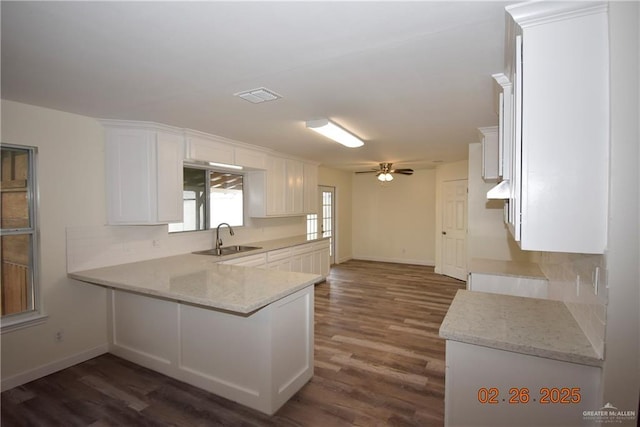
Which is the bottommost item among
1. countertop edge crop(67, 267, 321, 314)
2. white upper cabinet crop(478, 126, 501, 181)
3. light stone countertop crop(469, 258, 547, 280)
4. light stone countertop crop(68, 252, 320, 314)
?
light stone countertop crop(469, 258, 547, 280)

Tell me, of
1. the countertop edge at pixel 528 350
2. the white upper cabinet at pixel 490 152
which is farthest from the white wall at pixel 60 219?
the white upper cabinet at pixel 490 152

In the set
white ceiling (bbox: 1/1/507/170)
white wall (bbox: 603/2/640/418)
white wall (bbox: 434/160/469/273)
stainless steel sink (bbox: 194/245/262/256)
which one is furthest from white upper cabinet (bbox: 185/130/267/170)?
white wall (bbox: 434/160/469/273)

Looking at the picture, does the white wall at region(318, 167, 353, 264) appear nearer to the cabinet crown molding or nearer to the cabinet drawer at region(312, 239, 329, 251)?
the cabinet drawer at region(312, 239, 329, 251)

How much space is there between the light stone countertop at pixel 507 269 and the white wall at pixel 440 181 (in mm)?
3202

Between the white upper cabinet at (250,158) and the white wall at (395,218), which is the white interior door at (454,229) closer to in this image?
the white wall at (395,218)

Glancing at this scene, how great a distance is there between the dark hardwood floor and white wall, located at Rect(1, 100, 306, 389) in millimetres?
203

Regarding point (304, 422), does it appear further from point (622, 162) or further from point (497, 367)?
point (622, 162)

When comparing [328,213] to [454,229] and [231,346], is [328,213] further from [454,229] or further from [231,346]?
[231,346]

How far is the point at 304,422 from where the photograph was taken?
217cm

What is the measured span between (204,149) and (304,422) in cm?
298

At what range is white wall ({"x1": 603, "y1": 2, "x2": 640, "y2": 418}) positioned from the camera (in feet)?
3.78

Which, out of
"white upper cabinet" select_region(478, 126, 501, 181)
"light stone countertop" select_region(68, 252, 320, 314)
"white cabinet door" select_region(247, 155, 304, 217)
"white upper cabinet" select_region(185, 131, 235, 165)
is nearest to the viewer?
"light stone countertop" select_region(68, 252, 320, 314)

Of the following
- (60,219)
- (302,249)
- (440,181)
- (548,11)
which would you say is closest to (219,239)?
(302,249)

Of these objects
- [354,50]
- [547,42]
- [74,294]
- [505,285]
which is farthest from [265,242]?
[547,42]
